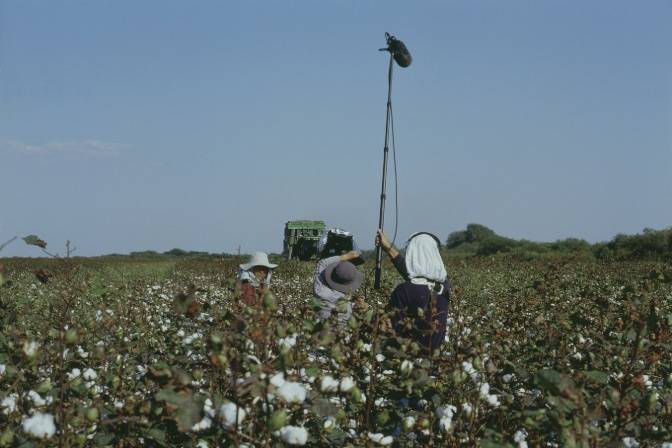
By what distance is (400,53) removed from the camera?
3973 mm

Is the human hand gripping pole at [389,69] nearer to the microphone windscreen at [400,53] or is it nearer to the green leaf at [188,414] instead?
the microphone windscreen at [400,53]

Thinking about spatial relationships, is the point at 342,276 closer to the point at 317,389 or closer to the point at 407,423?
the point at 407,423

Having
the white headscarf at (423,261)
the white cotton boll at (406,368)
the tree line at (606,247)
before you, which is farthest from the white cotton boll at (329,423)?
the tree line at (606,247)

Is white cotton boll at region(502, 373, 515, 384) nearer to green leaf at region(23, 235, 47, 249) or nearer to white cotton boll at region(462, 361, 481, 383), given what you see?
white cotton boll at region(462, 361, 481, 383)

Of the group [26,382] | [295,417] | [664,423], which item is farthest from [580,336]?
[26,382]

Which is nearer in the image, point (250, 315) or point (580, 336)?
point (250, 315)

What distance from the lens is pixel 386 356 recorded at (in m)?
2.13

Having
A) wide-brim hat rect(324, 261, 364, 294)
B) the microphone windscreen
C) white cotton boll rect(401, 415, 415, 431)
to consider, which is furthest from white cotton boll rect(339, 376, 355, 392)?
wide-brim hat rect(324, 261, 364, 294)

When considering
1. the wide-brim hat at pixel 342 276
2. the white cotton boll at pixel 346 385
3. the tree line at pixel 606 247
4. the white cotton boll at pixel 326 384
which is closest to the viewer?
the white cotton boll at pixel 326 384

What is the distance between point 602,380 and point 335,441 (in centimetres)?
72

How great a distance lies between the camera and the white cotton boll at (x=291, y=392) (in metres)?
1.34

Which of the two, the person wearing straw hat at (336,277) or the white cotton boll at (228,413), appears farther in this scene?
the person wearing straw hat at (336,277)

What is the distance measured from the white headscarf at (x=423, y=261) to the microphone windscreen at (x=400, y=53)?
1.12 metres

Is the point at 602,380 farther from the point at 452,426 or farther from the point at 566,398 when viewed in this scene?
the point at 452,426
